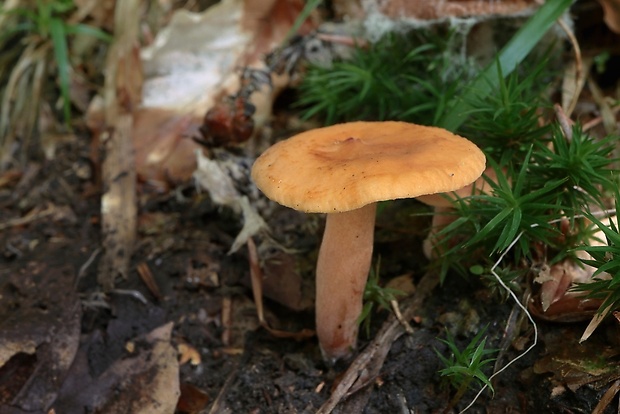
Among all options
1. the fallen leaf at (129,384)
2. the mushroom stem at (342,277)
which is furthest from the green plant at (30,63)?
the mushroom stem at (342,277)

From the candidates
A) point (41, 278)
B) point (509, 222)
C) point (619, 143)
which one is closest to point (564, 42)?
point (619, 143)

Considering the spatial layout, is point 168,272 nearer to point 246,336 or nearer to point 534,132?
point 246,336

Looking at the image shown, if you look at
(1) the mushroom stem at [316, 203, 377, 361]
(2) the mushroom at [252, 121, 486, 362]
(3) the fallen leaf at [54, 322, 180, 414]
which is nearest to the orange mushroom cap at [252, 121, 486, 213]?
(2) the mushroom at [252, 121, 486, 362]

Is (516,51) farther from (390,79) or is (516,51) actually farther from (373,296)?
(373,296)

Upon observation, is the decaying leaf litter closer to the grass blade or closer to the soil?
the soil

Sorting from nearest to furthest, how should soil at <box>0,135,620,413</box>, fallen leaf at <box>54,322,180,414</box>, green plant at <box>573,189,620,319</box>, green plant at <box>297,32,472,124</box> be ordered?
green plant at <box>573,189,620,319</box> → soil at <box>0,135,620,413</box> → fallen leaf at <box>54,322,180,414</box> → green plant at <box>297,32,472,124</box>

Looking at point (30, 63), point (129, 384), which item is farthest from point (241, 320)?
point (30, 63)
